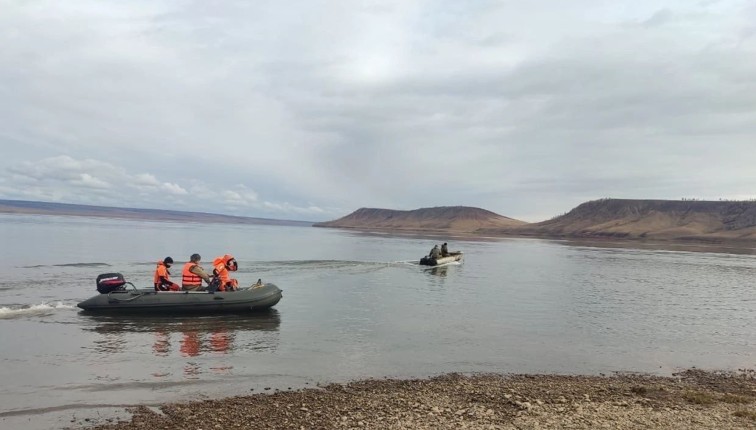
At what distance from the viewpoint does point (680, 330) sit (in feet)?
53.3

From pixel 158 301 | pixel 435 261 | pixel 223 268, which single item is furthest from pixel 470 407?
pixel 435 261

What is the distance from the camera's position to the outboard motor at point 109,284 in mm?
15555

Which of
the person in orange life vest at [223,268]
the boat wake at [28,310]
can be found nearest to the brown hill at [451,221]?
the person in orange life vest at [223,268]

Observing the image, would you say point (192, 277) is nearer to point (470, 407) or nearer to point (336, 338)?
point (336, 338)

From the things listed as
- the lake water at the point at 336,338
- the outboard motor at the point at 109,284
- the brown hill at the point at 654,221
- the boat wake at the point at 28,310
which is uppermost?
the brown hill at the point at 654,221

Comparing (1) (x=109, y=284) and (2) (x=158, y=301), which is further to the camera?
(1) (x=109, y=284)

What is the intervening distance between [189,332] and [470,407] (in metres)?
8.57

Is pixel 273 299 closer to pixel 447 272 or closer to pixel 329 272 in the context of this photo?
pixel 329 272

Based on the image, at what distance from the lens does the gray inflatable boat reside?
1522 cm

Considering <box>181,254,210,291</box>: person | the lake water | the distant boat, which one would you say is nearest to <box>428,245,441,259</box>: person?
the lake water

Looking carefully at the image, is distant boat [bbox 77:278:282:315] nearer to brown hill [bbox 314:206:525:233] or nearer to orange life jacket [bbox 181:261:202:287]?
orange life jacket [bbox 181:261:202:287]

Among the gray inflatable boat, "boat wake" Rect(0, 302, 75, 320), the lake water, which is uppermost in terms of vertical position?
the gray inflatable boat

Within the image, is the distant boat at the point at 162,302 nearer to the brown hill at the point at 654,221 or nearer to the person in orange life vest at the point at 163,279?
the person in orange life vest at the point at 163,279

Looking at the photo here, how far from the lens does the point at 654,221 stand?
411ft
